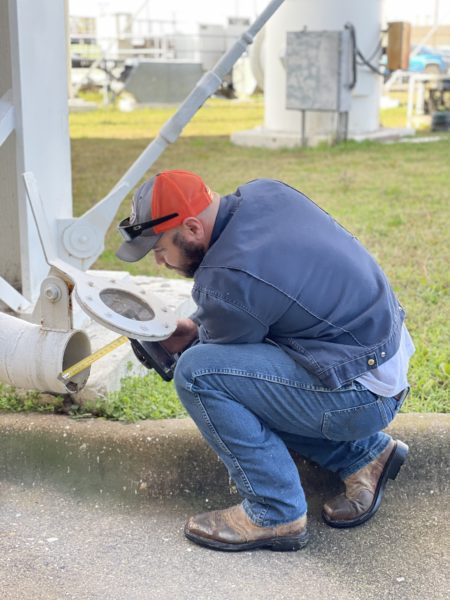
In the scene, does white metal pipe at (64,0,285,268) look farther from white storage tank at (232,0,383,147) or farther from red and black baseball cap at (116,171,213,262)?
white storage tank at (232,0,383,147)

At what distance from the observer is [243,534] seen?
111 inches

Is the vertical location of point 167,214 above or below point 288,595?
above

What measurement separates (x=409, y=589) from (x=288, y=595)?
0.35 m

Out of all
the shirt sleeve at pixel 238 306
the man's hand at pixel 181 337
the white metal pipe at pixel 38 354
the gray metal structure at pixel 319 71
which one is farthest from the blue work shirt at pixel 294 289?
the gray metal structure at pixel 319 71

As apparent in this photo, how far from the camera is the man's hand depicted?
3.00 meters

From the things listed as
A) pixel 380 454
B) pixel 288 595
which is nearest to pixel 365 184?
pixel 380 454

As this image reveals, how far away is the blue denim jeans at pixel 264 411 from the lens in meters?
2.68

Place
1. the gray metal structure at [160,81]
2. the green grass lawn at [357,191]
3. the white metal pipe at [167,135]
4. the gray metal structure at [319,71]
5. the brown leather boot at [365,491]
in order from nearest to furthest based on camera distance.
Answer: the brown leather boot at [365,491] < the white metal pipe at [167,135] < the green grass lawn at [357,191] < the gray metal structure at [319,71] < the gray metal structure at [160,81]

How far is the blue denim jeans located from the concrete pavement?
0.69 ft

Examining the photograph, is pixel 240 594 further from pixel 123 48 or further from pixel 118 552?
pixel 123 48

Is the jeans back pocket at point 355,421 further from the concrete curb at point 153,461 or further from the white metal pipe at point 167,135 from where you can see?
the white metal pipe at point 167,135

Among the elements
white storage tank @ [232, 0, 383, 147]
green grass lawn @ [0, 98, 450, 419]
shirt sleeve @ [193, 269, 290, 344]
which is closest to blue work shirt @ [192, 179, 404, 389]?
shirt sleeve @ [193, 269, 290, 344]

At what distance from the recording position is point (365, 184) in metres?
8.37

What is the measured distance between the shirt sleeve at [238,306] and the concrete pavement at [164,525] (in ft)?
2.29
